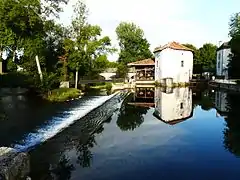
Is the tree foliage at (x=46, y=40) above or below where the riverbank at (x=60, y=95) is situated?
above

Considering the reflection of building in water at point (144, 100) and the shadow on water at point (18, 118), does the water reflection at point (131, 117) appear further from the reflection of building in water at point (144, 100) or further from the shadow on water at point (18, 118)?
the shadow on water at point (18, 118)

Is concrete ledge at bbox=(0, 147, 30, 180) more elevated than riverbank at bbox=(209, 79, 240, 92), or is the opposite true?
riverbank at bbox=(209, 79, 240, 92)

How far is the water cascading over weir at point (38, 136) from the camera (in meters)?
8.37

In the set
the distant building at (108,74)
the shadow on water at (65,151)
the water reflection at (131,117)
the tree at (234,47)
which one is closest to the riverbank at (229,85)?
the tree at (234,47)

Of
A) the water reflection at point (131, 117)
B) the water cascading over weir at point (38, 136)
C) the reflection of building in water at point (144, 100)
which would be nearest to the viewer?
the water cascading over weir at point (38, 136)

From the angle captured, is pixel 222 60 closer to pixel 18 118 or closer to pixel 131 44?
pixel 131 44

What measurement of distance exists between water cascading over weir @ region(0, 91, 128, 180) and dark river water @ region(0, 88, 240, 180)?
4 centimetres

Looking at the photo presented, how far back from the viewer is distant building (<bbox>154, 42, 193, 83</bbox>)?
47.4 m

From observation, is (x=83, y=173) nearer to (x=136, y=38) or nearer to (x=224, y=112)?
(x=224, y=112)

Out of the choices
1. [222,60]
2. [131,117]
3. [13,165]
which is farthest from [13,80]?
[222,60]

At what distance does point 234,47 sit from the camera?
155 feet

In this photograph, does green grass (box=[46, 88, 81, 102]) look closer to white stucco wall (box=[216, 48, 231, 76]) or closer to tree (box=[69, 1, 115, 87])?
tree (box=[69, 1, 115, 87])

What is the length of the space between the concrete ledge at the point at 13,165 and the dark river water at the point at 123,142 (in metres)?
0.26

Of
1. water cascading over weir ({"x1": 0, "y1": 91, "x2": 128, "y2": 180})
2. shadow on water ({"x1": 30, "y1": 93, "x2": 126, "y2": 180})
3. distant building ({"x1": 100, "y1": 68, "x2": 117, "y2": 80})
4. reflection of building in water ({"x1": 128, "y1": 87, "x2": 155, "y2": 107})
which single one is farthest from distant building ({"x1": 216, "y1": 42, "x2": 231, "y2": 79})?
shadow on water ({"x1": 30, "y1": 93, "x2": 126, "y2": 180})
